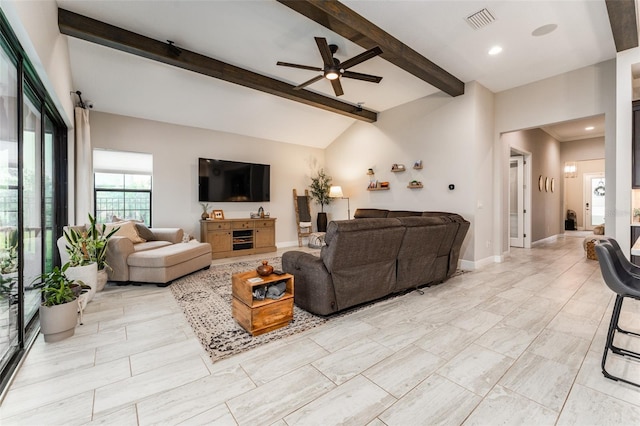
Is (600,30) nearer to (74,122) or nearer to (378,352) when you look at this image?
(378,352)

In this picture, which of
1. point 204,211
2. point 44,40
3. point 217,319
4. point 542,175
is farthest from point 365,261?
point 542,175

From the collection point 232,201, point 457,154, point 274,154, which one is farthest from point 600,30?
point 232,201

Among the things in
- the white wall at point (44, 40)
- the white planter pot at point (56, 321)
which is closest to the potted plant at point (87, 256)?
the white planter pot at point (56, 321)

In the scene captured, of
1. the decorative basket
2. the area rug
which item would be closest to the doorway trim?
the decorative basket

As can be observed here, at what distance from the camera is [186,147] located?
579 cm

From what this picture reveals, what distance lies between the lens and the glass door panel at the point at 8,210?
1.93 m

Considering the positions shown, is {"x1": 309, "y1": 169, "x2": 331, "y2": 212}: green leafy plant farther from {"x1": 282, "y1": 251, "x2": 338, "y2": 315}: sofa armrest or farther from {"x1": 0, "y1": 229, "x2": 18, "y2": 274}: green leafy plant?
{"x1": 0, "y1": 229, "x2": 18, "y2": 274}: green leafy plant

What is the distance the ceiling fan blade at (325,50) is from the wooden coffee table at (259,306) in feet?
8.44

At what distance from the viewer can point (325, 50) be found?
10.8 feet

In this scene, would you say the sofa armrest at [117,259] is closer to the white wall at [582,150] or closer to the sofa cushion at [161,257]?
the sofa cushion at [161,257]

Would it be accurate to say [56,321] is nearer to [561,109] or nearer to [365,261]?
[365,261]

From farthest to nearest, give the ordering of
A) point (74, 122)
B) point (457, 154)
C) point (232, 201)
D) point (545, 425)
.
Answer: point (232, 201), point (457, 154), point (74, 122), point (545, 425)

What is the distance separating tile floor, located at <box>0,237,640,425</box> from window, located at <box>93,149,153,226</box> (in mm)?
2831

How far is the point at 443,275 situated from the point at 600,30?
11.7 ft
